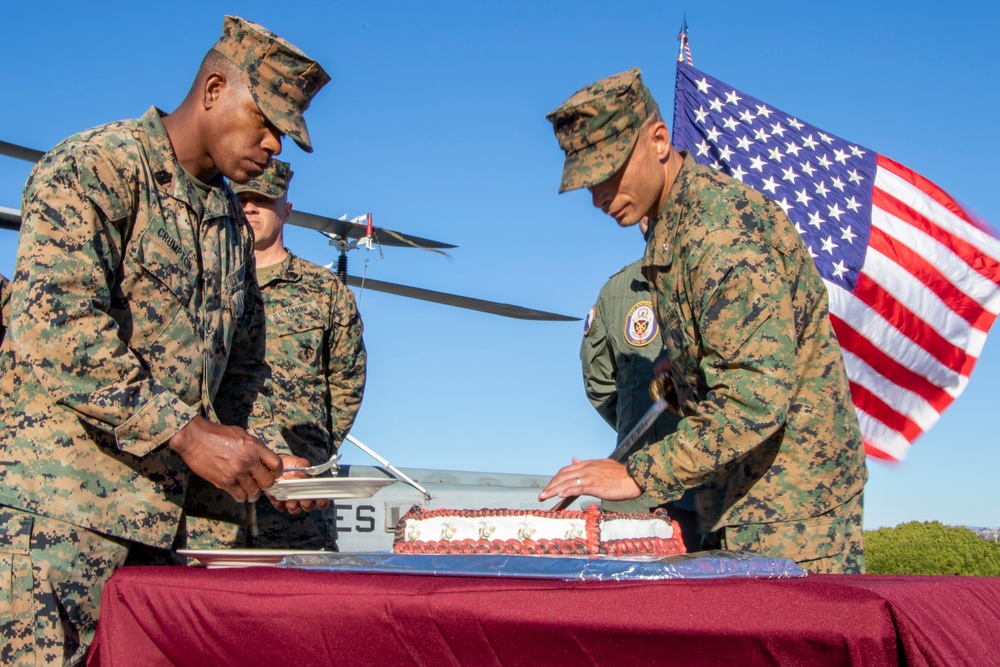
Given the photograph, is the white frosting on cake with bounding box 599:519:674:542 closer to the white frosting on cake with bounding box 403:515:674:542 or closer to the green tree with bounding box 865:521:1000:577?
the white frosting on cake with bounding box 403:515:674:542

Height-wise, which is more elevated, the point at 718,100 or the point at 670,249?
the point at 718,100

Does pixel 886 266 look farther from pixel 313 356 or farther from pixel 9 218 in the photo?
pixel 9 218

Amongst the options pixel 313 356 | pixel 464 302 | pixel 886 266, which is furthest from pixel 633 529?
pixel 464 302

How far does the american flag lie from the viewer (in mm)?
6949

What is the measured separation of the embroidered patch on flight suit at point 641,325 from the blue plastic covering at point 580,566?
127 inches

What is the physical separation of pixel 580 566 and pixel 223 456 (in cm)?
92

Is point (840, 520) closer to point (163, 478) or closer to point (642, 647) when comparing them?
point (642, 647)

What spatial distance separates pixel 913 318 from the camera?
700 centimetres

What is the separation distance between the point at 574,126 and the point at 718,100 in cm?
521

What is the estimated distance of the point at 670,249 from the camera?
248 centimetres

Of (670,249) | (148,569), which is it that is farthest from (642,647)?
(670,249)

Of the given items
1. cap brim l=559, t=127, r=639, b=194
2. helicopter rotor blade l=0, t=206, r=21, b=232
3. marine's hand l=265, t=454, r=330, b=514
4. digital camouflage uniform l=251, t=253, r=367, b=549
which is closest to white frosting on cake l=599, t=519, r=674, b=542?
marine's hand l=265, t=454, r=330, b=514

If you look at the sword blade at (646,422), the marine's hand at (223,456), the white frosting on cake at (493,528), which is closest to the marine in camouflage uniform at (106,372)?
the marine's hand at (223,456)

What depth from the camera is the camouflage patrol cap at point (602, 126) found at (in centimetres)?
255
